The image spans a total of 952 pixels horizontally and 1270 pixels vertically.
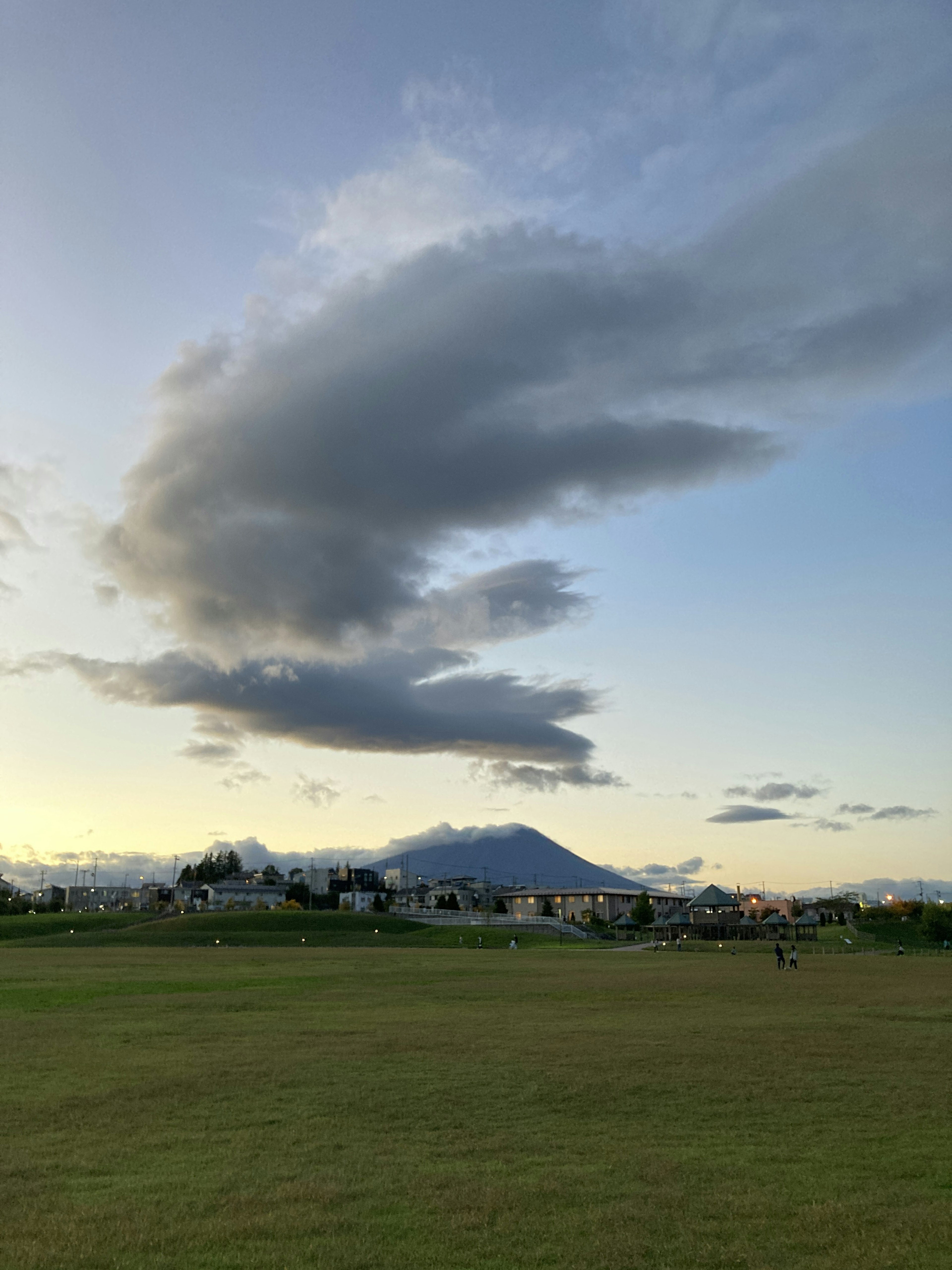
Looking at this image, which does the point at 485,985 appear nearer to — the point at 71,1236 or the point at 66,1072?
the point at 66,1072

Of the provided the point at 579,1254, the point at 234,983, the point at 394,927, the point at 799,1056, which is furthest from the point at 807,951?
the point at 579,1254

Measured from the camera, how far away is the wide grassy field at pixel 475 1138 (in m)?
11.9

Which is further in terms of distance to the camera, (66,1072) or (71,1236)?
(66,1072)

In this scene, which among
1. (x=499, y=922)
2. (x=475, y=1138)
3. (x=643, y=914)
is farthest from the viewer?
(x=643, y=914)

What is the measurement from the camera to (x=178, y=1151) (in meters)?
16.2

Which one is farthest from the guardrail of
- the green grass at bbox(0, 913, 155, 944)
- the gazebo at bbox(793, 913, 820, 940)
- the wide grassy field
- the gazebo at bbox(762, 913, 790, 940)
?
the wide grassy field

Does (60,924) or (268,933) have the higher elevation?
(268,933)

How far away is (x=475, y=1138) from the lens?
17031mm

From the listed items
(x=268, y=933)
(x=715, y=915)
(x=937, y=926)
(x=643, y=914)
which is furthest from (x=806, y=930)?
(x=268, y=933)

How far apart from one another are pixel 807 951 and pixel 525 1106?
89040 mm

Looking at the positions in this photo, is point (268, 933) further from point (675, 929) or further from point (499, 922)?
point (675, 929)

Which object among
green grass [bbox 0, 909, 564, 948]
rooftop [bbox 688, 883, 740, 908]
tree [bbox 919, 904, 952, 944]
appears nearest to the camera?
green grass [bbox 0, 909, 564, 948]

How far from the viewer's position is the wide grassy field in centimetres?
1192

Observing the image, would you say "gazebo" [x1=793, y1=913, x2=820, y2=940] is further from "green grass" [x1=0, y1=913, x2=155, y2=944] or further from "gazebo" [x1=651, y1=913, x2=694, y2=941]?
"green grass" [x1=0, y1=913, x2=155, y2=944]
